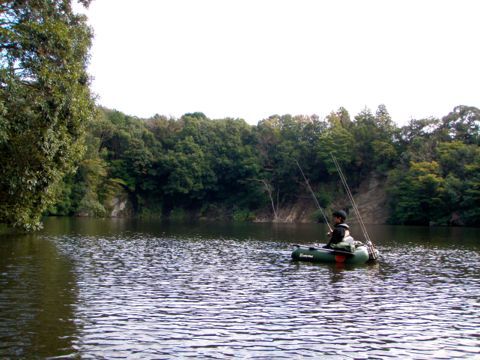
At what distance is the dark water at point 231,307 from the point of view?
480 inches

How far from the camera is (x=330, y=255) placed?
28.3m

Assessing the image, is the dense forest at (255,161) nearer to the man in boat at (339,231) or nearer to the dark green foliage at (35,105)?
the man in boat at (339,231)

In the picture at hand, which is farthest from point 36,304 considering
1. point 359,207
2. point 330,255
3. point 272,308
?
point 359,207

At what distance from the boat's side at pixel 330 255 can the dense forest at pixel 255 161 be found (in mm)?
47940

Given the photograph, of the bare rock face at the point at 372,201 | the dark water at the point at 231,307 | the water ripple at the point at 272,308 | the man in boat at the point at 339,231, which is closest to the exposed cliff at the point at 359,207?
the bare rock face at the point at 372,201

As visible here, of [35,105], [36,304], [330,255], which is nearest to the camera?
[36,304]

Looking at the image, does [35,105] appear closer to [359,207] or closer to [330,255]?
[330,255]

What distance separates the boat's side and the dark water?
74cm

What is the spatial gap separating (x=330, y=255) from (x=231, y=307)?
12832 mm

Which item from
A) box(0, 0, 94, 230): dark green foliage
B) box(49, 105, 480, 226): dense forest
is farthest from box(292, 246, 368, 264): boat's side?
box(49, 105, 480, 226): dense forest

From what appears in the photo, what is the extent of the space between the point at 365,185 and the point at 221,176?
88.7ft

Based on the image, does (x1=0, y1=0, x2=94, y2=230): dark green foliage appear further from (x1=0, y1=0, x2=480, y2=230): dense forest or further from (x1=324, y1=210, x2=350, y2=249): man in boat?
(x1=324, y1=210, x2=350, y2=249): man in boat

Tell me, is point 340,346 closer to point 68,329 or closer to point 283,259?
point 68,329

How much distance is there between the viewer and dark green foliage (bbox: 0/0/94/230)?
2144 centimetres
